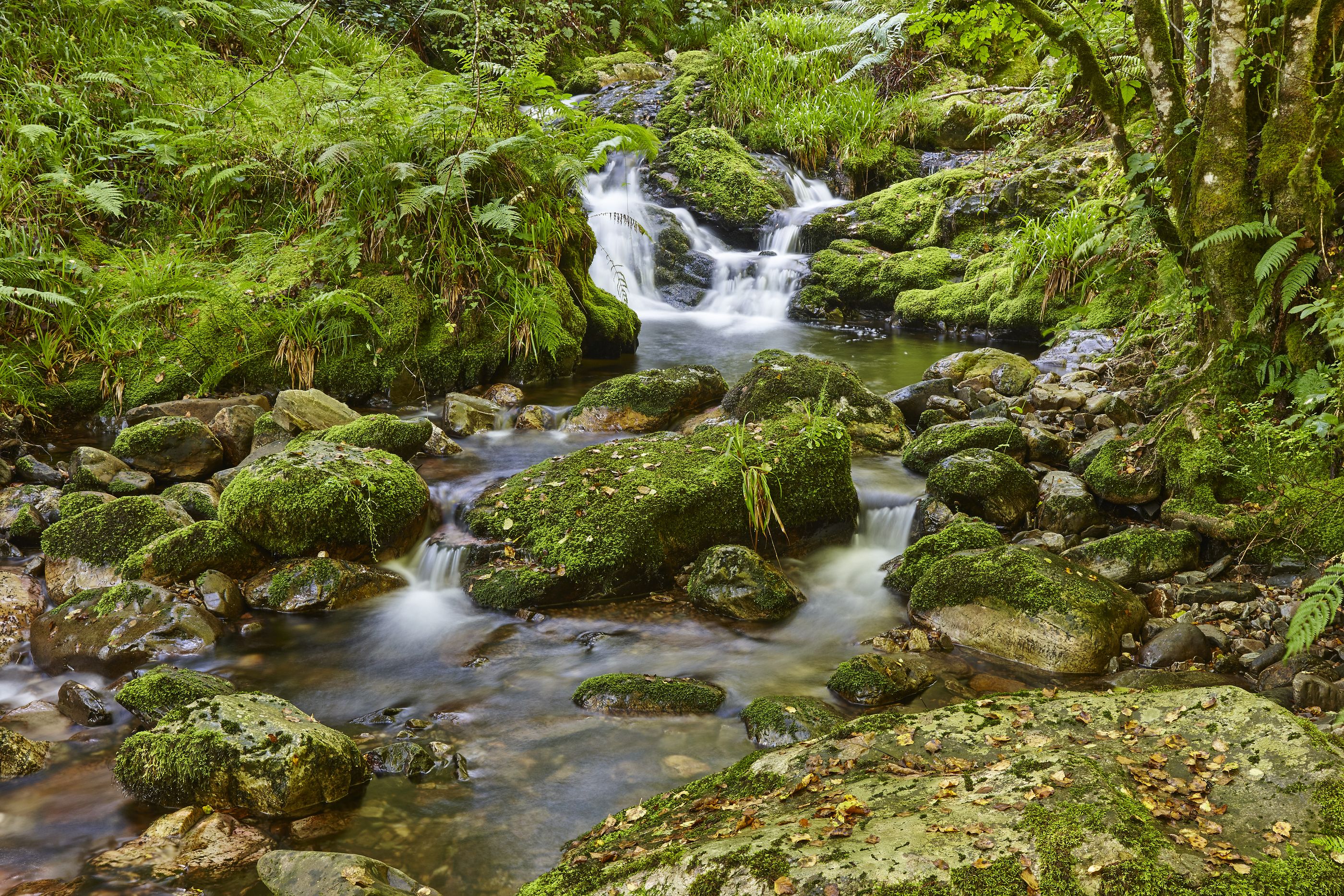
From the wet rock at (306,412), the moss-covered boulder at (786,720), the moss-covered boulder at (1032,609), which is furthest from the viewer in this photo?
the wet rock at (306,412)

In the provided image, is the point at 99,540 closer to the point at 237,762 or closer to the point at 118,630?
the point at 118,630

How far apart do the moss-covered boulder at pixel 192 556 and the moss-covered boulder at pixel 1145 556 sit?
197 inches

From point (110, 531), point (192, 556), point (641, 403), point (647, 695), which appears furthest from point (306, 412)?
point (647, 695)

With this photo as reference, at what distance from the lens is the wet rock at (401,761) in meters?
3.43

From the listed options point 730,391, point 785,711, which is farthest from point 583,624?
point 730,391

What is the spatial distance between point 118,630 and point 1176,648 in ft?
18.2

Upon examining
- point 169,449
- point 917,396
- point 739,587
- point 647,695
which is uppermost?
point 917,396

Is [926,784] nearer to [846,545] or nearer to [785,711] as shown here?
[785,711]

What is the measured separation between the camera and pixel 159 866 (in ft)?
9.36

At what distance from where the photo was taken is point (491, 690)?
416 centimetres

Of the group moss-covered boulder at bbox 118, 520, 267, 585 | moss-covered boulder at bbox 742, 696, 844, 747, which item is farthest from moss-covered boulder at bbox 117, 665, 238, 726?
moss-covered boulder at bbox 742, 696, 844, 747

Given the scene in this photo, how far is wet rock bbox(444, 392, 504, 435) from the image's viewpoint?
24.0 ft

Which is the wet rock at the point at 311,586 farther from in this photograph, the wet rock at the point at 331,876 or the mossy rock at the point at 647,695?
the wet rock at the point at 331,876

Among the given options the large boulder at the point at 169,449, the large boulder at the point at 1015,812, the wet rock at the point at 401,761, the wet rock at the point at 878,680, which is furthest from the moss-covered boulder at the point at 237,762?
the large boulder at the point at 169,449
